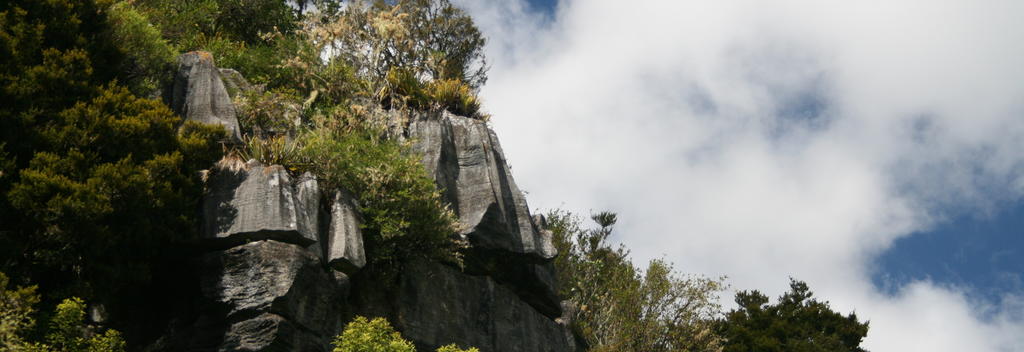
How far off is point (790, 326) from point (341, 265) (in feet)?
105

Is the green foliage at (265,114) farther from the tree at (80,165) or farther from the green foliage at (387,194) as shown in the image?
the tree at (80,165)

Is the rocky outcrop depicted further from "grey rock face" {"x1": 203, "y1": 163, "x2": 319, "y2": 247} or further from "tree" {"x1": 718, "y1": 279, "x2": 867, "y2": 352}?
"tree" {"x1": 718, "y1": 279, "x2": 867, "y2": 352}

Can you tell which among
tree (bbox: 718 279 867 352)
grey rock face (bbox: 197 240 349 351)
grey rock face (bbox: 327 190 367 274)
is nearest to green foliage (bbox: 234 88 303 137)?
grey rock face (bbox: 327 190 367 274)

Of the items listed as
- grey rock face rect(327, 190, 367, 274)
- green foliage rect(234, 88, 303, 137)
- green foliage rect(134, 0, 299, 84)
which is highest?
green foliage rect(134, 0, 299, 84)

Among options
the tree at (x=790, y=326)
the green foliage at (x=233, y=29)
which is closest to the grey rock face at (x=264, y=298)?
the green foliage at (x=233, y=29)

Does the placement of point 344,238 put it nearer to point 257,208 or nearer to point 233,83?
point 257,208

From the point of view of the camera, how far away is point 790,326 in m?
44.8

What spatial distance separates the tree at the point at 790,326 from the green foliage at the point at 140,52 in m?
27.7

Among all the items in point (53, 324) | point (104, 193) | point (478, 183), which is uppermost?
point (478, 183)

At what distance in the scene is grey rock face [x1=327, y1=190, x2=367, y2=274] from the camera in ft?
59.3

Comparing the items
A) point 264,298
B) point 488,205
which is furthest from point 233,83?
point 264,298

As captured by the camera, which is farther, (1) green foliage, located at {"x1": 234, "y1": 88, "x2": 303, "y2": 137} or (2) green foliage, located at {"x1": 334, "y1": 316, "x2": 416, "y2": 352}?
(1) green foliage, located at {"x1": 234, "y1": 88, "x2": 303, "y2": 137}

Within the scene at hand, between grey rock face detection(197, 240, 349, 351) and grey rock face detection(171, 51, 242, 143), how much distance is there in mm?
→ 3216

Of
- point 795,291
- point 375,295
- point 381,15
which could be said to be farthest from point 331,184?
point 795,291
